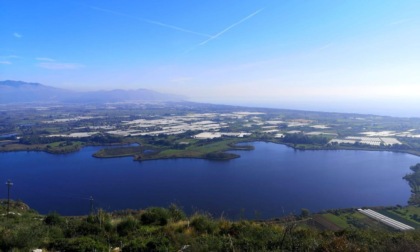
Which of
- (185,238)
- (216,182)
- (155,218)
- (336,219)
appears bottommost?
(216,182)

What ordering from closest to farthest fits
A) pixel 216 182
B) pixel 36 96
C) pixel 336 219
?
1. pixel 336 219
2. pixel 216 182
3. pixel 36 96

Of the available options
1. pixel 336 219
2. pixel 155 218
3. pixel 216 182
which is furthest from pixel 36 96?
pixel 155 218

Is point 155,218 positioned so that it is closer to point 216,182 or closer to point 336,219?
point 336,219

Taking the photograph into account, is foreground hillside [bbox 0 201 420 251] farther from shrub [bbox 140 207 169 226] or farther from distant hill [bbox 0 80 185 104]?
distant hill [bbox 0 80 185 104]

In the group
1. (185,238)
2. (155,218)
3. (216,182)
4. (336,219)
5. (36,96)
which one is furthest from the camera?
(36,96)

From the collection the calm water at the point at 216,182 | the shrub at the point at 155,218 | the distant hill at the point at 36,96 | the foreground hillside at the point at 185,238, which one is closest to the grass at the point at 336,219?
the calm water at the point at 216,182

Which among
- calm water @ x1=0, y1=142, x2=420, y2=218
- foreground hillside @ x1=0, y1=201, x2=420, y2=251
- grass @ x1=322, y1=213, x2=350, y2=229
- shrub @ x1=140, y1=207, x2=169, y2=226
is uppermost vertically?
foreground hillside @ x1=0, y1=201, x2=420, y2=251

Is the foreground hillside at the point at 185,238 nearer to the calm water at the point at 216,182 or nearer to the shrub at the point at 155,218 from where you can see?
the shrub at the point at 155,218

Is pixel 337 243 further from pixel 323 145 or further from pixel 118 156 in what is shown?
pixel 323 145

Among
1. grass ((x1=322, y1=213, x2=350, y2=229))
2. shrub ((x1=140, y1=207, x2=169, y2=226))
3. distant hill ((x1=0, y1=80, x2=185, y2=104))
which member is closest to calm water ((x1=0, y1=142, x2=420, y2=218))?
grass ((x1=322, y1=213, x2=350, y2=229))
